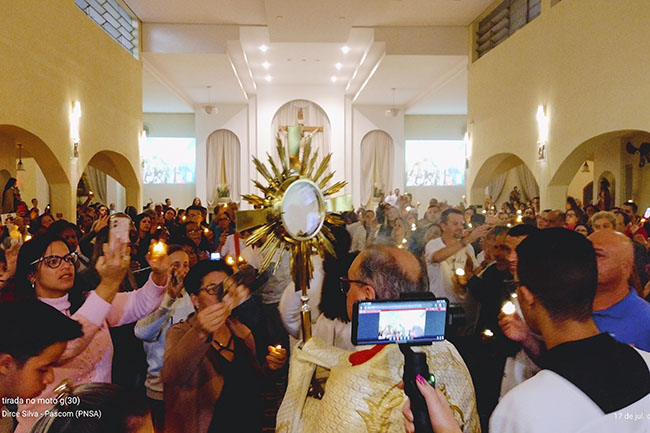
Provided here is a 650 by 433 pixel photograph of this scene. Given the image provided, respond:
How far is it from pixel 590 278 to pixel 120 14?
1331 cm

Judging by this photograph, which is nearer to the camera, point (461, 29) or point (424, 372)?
point (424, 372)

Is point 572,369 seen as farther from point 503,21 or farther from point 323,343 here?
point 503,21

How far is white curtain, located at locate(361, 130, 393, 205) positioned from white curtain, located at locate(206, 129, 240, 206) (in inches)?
184

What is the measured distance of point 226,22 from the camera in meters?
14.4

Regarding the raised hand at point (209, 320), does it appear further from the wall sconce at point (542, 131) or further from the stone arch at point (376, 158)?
the stone arch at point (376, 158)

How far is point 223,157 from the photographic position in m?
22.2

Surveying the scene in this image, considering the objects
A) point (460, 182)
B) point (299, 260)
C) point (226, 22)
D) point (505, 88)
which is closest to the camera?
point (299, 260)

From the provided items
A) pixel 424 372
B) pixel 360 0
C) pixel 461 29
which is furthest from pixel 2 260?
pixel 461 29

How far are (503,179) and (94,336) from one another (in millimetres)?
21473

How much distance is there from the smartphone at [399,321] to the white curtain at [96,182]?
68.1 feet

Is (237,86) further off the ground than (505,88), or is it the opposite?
(237,86)

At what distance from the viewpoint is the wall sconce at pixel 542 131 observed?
1101cm

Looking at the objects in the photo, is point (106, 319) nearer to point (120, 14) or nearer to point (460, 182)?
point (120, 14)

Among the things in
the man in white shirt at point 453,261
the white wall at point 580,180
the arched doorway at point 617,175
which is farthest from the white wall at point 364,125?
the man in white shirt at point 453,261
